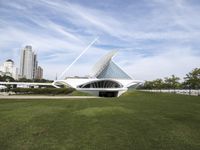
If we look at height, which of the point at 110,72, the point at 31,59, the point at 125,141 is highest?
the point at 31,59

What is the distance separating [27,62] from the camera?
166 m

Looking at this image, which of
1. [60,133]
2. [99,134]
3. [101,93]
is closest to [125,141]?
[99,134]

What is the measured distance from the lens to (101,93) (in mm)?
61156

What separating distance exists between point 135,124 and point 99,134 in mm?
2417

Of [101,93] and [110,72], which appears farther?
[110,72]

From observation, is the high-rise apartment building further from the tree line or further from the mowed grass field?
the mowed grass field

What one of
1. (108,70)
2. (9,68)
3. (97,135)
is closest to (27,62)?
(9,68)

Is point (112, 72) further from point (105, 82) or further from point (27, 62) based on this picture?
point (27, 62)

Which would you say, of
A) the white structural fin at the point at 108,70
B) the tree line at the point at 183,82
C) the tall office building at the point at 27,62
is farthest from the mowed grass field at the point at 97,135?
the tall office building at the point at 27,62

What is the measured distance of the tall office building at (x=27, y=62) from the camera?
164m

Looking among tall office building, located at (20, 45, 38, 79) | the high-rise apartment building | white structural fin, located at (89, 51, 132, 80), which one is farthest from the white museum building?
the high-rise apartment building

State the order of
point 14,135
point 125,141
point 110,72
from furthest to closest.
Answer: point 110,72
point 14,135
point 125,141

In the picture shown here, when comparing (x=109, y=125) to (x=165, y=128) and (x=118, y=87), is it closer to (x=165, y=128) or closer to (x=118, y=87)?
(x=165, y=128)

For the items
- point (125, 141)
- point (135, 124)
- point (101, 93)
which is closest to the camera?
point (125, 141)
